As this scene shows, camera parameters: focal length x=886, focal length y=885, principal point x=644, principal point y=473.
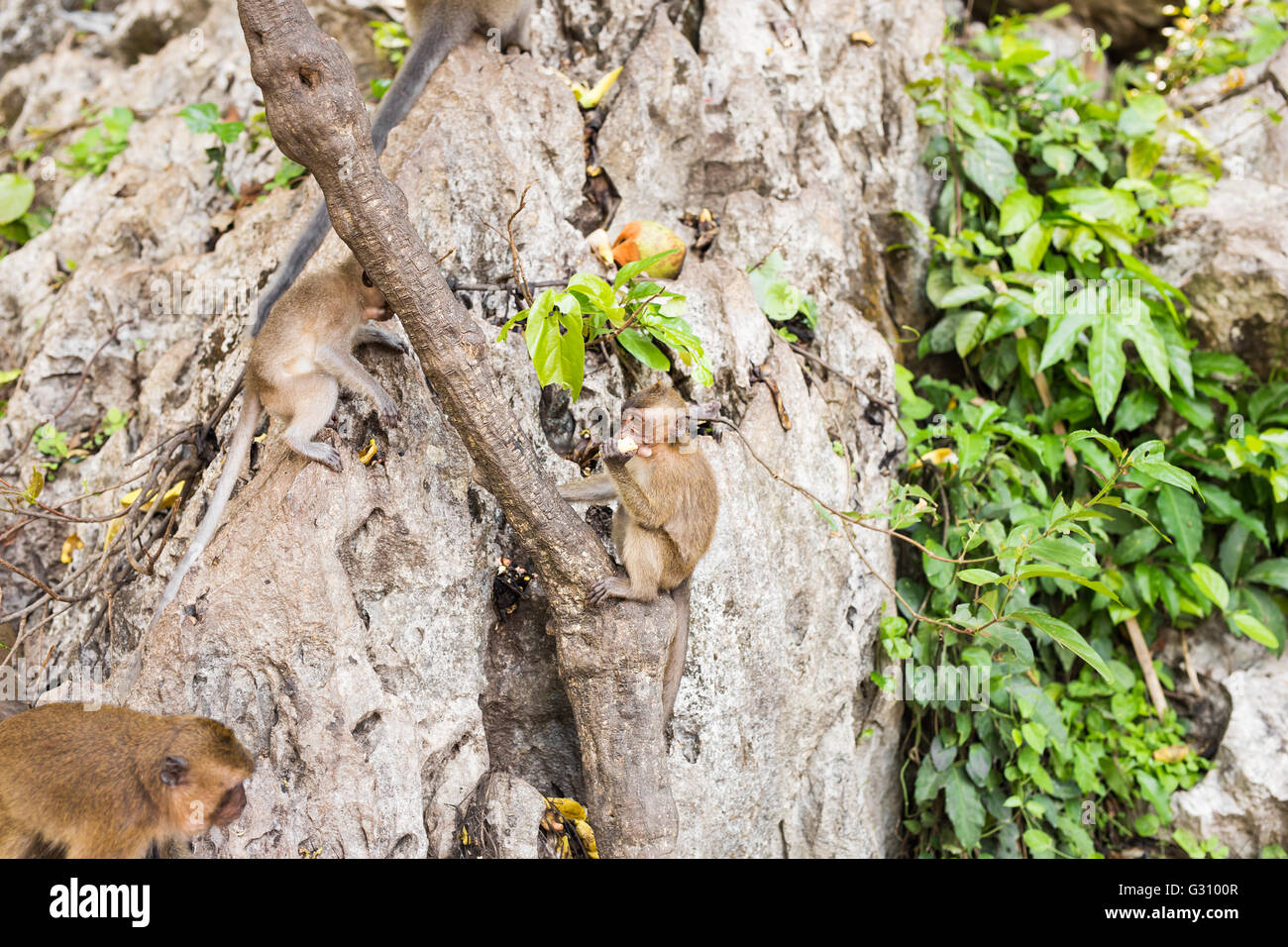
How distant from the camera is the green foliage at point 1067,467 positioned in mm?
4379

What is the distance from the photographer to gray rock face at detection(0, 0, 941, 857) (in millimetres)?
2814

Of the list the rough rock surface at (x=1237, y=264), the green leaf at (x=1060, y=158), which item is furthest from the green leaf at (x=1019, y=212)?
the rough rock surface at (x=1237, y=264)

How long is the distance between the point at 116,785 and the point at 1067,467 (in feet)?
15.1

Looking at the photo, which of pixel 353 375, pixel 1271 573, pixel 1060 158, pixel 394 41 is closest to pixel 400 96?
pixel 353 375

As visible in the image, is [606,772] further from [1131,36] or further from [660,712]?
[1131,36]

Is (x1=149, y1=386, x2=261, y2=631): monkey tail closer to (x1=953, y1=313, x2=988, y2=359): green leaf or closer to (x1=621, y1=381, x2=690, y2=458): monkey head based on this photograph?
(x1=621, y1=381, x2=690, y2=458): monkey head

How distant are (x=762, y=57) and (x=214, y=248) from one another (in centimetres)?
298

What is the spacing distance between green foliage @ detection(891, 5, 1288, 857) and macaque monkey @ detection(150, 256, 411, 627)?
247 centimetres

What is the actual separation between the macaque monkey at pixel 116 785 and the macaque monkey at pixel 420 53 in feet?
5.11

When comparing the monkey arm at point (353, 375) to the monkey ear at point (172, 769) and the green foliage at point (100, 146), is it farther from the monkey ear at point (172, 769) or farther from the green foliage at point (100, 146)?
the green foliage at point (100, 146)

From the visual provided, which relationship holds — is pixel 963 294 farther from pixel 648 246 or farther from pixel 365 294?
pixel 365 294

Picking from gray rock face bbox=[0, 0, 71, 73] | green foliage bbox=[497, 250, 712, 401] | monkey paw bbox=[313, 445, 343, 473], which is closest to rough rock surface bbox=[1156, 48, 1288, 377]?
green foliage bbox=[497, 250, 712, 401]

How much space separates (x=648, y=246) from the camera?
3.72 metres

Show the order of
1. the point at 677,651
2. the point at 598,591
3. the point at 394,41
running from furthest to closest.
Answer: the point at 394,41 → the point at 677,651 → the point at 598,591
